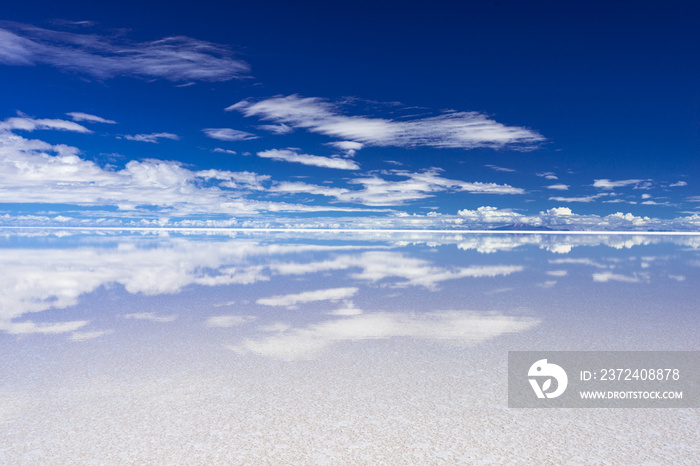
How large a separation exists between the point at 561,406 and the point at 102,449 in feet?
12.4

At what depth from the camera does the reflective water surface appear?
11.9ft

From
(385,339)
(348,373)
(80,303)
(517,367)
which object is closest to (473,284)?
(385,339)

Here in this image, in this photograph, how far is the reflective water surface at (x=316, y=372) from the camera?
142 inches

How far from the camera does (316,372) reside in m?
5.27

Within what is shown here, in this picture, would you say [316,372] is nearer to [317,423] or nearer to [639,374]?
[317,423]

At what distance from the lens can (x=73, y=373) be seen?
17.1 feet

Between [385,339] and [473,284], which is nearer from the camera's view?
[385,339]

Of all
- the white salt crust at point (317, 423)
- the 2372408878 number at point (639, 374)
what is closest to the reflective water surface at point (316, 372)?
the white salt crust at point (317, 423)

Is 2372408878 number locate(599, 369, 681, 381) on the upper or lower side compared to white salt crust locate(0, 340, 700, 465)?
upper

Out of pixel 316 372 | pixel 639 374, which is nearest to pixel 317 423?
pixel 316 372

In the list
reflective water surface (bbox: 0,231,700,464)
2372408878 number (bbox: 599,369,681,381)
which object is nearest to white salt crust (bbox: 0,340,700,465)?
reflective water surface (bbox: 0,231,700,464)

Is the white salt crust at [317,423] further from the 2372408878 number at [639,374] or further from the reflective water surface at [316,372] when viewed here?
the 2372408878 number at [639,374]

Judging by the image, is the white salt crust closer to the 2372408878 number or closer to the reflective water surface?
the reflective water surface

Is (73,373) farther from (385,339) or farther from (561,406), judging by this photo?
(561,406)
